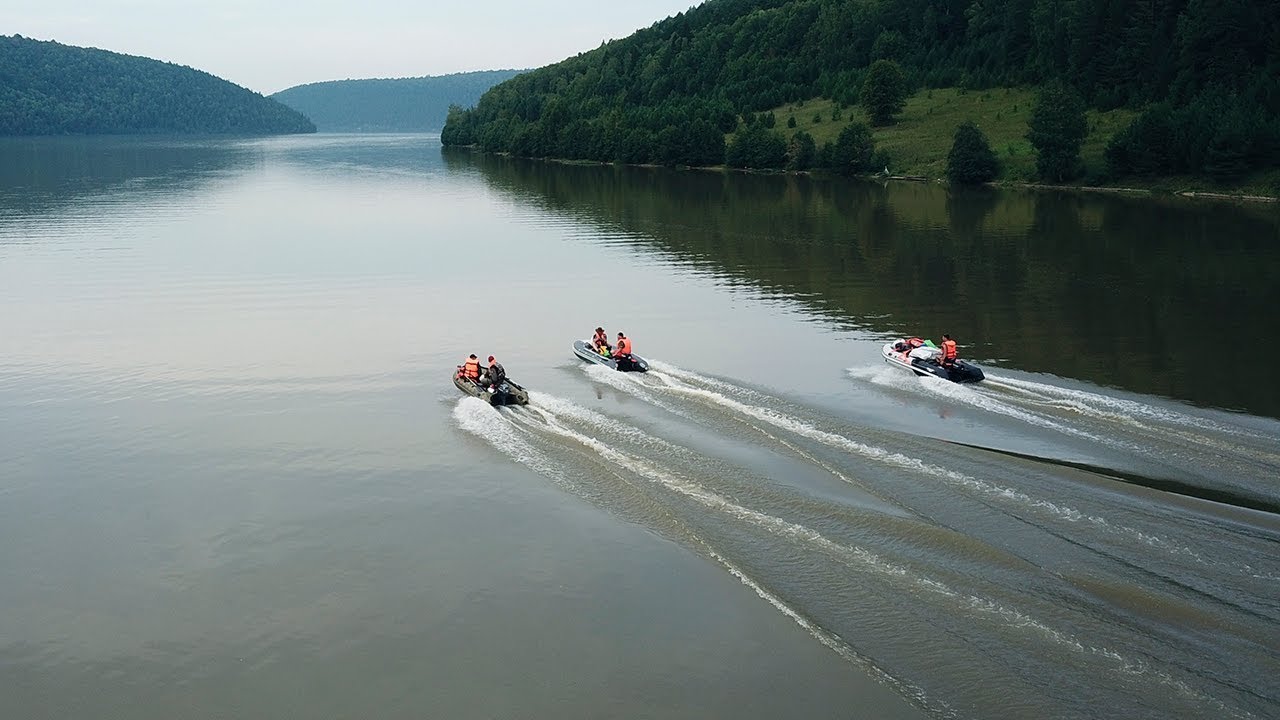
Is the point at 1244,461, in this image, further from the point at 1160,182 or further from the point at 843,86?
the point at 843,86

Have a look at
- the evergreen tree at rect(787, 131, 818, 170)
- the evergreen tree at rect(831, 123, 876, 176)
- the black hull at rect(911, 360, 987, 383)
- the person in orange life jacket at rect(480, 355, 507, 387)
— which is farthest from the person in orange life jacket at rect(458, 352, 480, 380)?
the evergreen tree at rect(787, 131, 818, 170)

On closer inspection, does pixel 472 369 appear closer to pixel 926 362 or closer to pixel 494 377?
pixel 494 377

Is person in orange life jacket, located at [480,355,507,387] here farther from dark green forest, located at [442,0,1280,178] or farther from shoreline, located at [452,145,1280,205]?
dark green forest, located at [442,0,1280,178]

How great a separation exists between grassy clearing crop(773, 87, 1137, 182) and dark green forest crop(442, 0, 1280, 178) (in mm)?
2939

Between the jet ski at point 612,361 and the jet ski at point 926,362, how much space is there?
9.47 metres

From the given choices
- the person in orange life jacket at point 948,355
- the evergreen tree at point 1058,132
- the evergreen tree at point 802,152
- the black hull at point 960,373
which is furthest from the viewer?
the evergreen tree at point 802,152

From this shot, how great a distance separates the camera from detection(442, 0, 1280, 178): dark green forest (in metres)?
102

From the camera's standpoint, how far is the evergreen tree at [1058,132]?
108 m

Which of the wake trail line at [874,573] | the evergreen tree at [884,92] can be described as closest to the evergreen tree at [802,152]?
the evergreen tree at [884,92]

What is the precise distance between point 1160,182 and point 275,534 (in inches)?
3958

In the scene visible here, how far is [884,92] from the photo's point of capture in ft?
468

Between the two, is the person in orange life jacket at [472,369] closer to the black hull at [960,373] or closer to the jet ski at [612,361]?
the jet ski at [612,361]

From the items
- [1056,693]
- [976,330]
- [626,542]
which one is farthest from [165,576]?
[976,330]

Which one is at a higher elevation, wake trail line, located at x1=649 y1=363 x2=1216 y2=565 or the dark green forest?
the dark green forest
